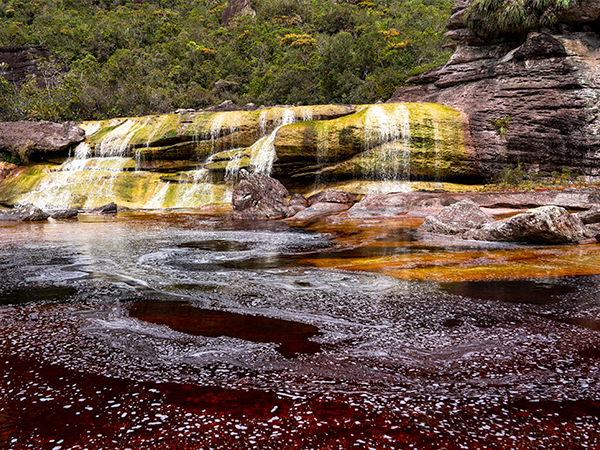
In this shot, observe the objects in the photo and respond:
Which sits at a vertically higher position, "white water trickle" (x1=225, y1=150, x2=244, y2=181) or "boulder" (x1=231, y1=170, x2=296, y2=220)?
"white water trickle" (x1=225, y1=150, x2=244, y2=181)

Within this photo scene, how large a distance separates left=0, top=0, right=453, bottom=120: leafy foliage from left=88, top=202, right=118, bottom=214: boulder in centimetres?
1519

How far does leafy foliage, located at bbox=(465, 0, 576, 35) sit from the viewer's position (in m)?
18.0

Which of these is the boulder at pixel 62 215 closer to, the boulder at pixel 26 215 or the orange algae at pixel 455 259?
the boulder at pixel 26 215

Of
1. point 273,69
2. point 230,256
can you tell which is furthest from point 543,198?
point 273,69

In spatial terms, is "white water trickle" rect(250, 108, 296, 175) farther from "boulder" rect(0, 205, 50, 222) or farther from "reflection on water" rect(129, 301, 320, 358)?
"reflection on water" rect(129, 301, 320, 358)

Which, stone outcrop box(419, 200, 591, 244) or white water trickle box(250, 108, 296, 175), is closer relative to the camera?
stone outcrop box(419, 200, 591, 244)

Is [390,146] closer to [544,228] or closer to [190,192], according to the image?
[190,192]

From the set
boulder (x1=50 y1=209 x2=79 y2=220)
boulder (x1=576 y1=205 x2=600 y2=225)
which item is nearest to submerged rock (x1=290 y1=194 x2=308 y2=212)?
boulder (x1=50 y1=209 x2=79 y2=220)

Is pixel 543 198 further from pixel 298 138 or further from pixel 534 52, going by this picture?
pixel 298 138

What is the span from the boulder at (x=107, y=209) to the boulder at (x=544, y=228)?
17.1 m

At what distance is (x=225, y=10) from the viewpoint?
55.2 meters

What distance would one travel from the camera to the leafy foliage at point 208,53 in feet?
102

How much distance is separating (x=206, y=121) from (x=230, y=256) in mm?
16821

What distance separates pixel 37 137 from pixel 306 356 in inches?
1069
